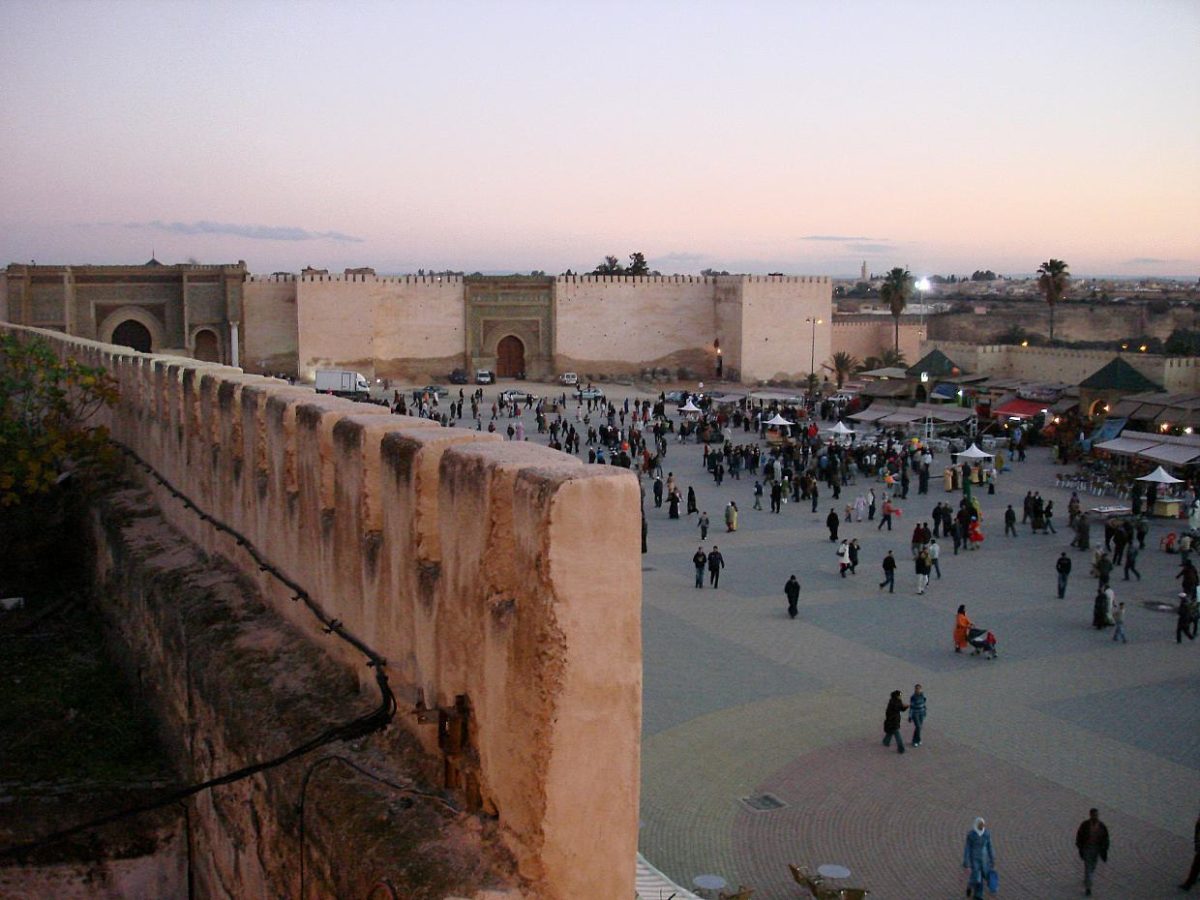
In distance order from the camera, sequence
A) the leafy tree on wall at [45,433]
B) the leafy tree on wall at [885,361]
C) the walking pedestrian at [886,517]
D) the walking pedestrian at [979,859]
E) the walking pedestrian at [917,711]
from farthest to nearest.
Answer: the leafy tree on wall at [885,361] < the walking pedestrian at [886,517] < the walking pedestrian at [917,711] < the leafy tree on wall at [45,433] < the walking pedestrian at [979,859]

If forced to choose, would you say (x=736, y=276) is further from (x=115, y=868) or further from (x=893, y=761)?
(x=115, y=868)

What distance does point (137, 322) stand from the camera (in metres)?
43.8

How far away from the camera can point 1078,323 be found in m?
56.9

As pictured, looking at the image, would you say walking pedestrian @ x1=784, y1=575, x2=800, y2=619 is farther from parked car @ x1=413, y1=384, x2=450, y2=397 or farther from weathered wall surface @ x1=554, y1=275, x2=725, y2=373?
weathered wall surface @ x1=554, y1=275, x2=725, y2=373

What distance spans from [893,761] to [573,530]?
312 inches

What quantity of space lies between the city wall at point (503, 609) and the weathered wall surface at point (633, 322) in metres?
43.1

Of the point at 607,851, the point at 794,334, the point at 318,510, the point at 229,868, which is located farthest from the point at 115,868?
the point at 794,334

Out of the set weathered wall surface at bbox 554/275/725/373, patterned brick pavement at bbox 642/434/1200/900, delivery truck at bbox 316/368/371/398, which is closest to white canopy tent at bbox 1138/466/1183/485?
patterned brick pavement at bbox 642/434/1200/900

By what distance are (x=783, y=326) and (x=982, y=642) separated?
35.6 m

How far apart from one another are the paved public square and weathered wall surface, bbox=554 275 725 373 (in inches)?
1204

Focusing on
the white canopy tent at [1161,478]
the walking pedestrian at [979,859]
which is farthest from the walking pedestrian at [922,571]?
the walking pedestrian at [979,859]

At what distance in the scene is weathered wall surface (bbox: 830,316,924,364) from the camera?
51.4 metres

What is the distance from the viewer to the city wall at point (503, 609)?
3.11 m

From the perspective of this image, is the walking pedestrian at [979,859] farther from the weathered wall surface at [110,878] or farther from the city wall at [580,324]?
the city wall at [580,324]
